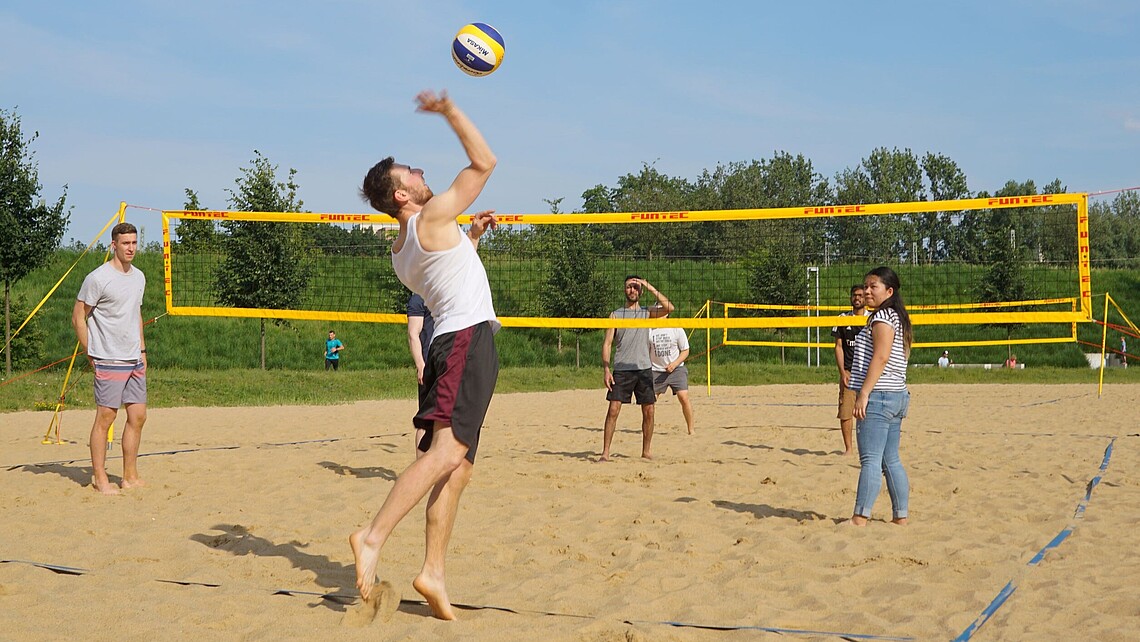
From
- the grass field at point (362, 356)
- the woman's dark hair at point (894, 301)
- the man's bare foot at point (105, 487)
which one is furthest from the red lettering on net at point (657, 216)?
the grass field at point (362, 356)

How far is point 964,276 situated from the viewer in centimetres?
2691

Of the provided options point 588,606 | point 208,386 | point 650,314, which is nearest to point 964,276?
point 208,386

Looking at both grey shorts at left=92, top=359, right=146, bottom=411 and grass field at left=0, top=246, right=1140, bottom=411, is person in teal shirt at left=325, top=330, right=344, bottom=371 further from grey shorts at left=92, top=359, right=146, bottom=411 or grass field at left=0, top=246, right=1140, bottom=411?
grey shorts at left=92, top=359, right=146, bottom=411

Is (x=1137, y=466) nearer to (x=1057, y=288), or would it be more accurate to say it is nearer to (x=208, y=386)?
(x=208, y=386)

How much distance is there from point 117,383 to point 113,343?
0.24 m

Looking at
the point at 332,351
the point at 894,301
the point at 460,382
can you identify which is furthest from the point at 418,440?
the point at 332,351

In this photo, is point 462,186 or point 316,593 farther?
point 316,593

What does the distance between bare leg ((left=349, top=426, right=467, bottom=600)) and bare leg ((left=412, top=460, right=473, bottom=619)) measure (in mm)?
91

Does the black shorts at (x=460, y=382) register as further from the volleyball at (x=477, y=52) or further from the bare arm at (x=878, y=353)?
the bare arm at (x=878, y=353)

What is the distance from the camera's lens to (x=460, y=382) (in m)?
3.44

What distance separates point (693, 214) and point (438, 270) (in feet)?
17.2

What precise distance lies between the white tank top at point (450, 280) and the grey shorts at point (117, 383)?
3.25m

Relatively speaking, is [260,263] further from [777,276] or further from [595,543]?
[595,543]

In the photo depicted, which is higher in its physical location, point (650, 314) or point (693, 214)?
point (693, 214)
